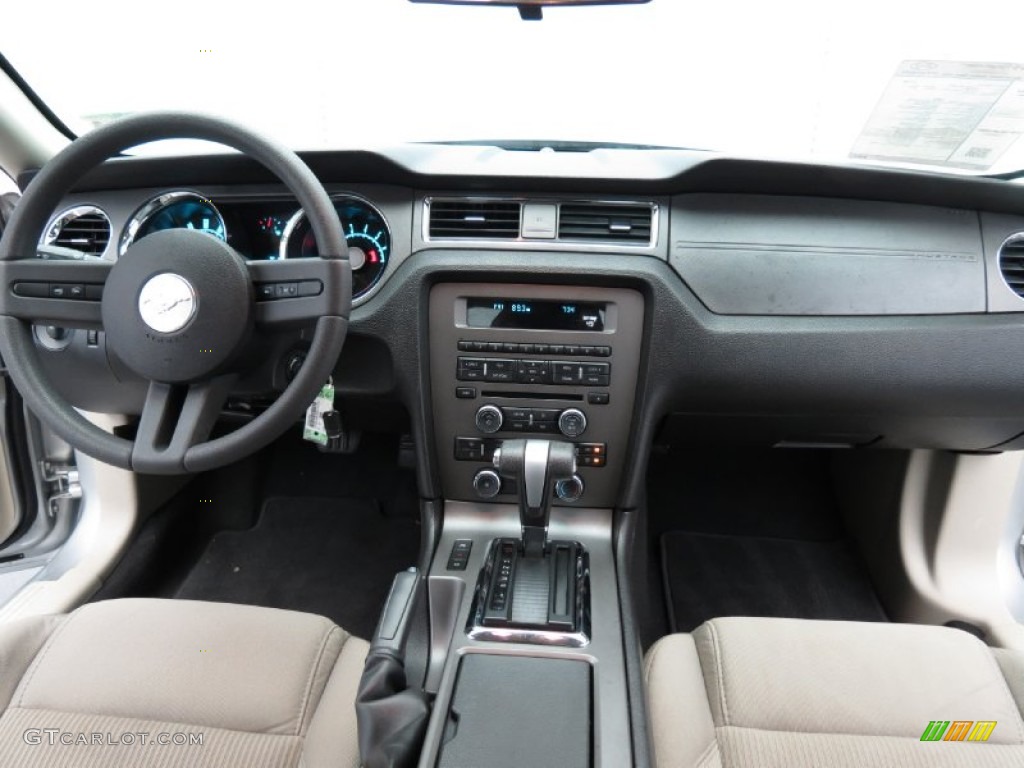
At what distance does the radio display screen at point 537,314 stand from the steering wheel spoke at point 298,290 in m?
0.38

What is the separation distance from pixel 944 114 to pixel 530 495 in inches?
44.6

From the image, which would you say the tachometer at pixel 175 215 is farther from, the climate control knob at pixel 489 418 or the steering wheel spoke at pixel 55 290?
the climate control knob at pixel 489 418

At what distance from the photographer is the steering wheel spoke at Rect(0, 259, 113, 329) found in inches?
42.7

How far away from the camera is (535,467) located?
1.30 meters

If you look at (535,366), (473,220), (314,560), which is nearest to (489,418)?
(535,366)

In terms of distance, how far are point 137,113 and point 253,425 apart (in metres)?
0.50

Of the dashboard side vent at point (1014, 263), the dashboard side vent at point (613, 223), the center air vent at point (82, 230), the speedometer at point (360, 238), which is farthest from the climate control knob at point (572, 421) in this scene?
the center air vent at point (82, 230)

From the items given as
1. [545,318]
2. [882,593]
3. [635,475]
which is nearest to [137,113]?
[545,318]

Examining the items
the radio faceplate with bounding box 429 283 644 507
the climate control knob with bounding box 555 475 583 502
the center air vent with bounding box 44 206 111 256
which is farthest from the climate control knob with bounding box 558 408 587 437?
the center air vent with bounding box 44 206 111 256

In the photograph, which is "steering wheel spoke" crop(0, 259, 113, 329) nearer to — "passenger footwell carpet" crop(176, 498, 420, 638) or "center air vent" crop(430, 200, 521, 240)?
"center air vent" crop(430, 200, 521, 240)

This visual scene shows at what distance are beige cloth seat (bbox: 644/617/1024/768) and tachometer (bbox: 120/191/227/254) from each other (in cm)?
122

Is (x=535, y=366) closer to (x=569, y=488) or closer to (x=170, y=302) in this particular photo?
Result: (x=569, y=488)

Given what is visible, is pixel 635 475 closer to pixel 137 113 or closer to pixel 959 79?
pixel 959 79

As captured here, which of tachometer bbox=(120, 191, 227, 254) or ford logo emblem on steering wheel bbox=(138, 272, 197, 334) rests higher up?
tachometer bbox=(120, 191, 227, 254)
